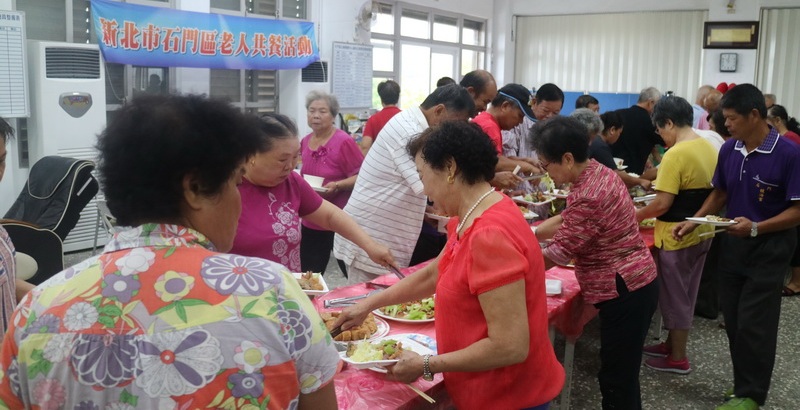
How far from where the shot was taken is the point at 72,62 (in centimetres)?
498

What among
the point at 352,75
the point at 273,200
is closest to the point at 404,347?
the point at 273,200

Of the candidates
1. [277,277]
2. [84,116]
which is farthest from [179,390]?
[84,116]

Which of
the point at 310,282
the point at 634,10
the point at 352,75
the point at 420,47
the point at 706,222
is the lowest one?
the point at 310,282

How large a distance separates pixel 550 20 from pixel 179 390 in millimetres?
9855

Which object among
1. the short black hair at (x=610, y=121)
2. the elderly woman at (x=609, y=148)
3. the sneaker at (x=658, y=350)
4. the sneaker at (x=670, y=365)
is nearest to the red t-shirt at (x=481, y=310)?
the sneaker at (x=670, y=365)

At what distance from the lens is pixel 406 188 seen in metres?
2.89

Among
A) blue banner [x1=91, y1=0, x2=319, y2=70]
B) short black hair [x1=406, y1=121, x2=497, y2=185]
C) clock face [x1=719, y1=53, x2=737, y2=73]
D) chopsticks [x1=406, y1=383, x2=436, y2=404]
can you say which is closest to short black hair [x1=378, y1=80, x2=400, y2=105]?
blue banner [x1=91, y1=0, x2=319, y2=70]

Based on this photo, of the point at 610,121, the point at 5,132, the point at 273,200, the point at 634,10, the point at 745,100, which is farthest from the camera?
the point at 634,10

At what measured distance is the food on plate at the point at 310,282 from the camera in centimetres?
219

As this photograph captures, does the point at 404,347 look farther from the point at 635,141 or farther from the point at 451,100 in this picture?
the point at 635,141

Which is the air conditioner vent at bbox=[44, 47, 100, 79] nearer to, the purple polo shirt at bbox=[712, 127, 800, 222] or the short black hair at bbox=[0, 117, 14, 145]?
the short black hair at bbox=[0, 117, 14, 145]

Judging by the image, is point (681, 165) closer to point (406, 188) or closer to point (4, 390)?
point (406, 188)

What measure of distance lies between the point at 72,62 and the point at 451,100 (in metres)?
3.34

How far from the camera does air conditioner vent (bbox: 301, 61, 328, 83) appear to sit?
693cm
